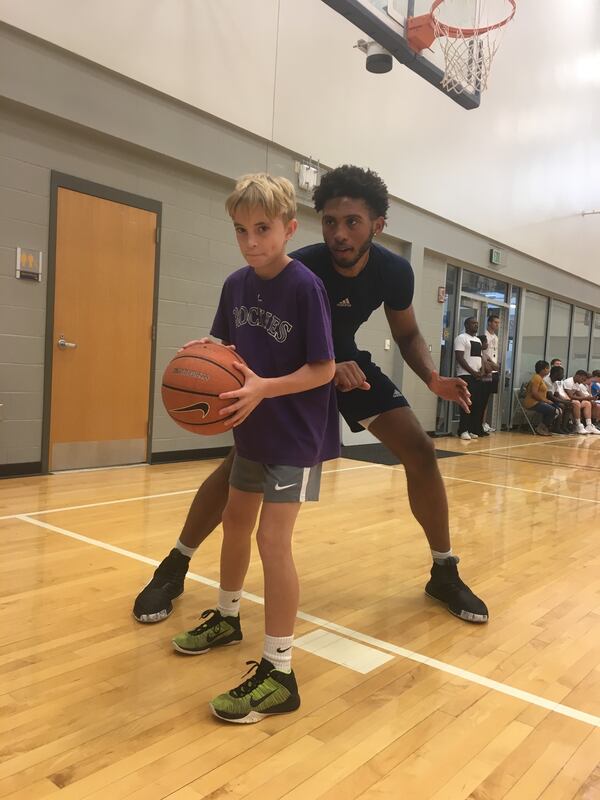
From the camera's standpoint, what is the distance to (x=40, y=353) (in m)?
4.92

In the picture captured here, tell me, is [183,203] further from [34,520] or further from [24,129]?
[34,520]

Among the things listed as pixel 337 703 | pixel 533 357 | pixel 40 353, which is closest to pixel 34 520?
pixel 40 353

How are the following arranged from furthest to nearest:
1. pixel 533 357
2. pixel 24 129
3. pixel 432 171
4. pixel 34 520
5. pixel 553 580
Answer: pixel 533 357, pixel 432 171, pixel 24 129, pixel 34 520, pixel 553 580

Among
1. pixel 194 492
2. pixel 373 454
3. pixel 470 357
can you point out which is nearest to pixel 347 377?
pixel 194 492

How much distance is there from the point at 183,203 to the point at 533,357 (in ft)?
28.4

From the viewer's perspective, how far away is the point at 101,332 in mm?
5332

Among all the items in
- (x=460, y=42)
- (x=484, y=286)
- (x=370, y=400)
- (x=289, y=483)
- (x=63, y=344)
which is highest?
(x=460, y=42)

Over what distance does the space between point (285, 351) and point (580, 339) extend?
1425cm

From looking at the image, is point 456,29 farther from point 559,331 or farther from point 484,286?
point 559,331

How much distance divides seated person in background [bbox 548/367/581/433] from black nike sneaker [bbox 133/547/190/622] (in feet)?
33.8

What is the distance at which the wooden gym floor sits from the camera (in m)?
1.43

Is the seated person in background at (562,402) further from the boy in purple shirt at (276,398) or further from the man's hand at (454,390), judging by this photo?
the boy in purple shirt at (276,398)

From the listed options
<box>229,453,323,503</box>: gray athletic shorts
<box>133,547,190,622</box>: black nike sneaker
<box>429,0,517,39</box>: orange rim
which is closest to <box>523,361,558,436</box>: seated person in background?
<box>429,0,517,39</box>: orange rim

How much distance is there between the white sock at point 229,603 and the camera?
205cm
